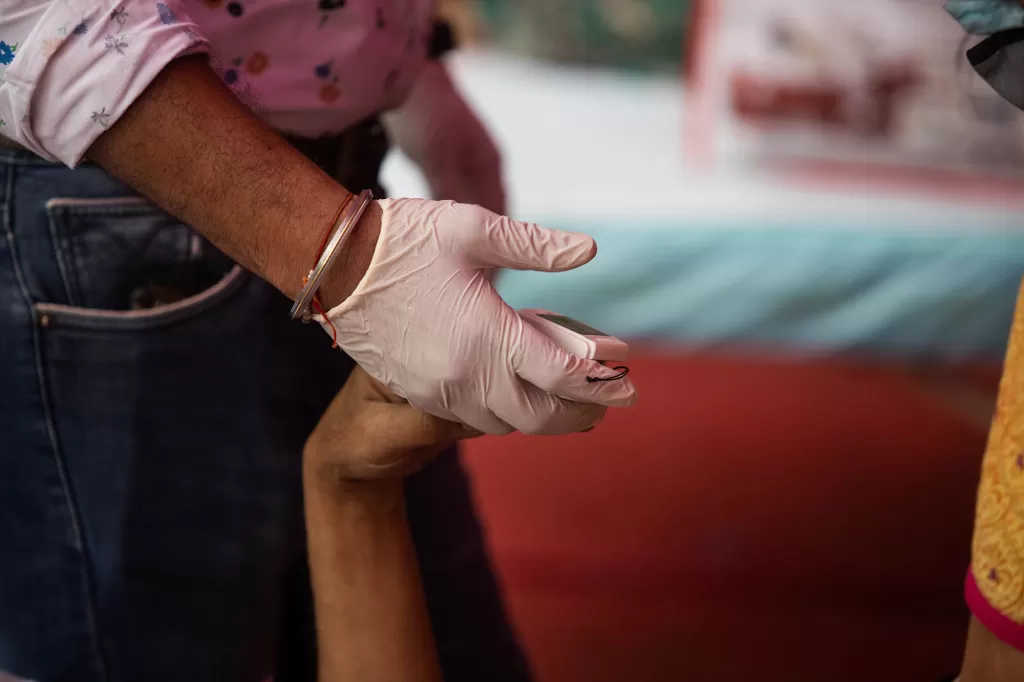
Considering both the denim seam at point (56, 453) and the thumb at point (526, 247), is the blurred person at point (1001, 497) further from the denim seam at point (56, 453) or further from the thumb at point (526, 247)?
the denim seam at point (56, 453)

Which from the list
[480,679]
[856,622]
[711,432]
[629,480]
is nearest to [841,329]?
[711,432]

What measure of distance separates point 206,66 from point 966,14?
528 millimetres

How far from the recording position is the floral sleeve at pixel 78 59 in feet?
1.92

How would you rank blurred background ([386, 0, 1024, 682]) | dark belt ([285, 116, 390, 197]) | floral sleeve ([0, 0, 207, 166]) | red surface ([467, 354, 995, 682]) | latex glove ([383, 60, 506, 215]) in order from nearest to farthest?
floral sleeve ([0, 0, 207, 166]) → dark belt ([285, 116, 390, 197]) → latex glove ([383, 60, 506, 215]) → red surface ([467, 354, 995, 682]) → blurred background ([386, 0, 1024, 682])

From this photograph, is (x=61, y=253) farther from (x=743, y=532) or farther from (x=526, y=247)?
(x=743, y=532)

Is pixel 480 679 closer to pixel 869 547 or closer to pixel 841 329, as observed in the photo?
pixel 869 547

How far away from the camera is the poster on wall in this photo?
253cm

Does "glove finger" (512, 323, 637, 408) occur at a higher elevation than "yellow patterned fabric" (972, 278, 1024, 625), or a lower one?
higher

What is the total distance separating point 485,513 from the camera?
194 centimetres

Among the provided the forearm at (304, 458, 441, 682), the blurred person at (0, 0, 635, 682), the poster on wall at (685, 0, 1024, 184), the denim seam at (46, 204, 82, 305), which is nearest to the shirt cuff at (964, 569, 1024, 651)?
the blurred person at (0, 0, 635, 682)

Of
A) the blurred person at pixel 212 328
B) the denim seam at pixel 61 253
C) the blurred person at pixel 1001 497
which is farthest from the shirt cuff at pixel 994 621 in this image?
the denim seam at pixel 61 253

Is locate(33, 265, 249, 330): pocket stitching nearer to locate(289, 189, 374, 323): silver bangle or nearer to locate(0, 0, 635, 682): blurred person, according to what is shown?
locate(0, 0, 635, 682): blurred person

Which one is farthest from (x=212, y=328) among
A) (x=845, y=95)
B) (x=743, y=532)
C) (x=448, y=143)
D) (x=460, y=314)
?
(x=845, y=95)

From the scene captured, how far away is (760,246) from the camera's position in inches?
98.3
